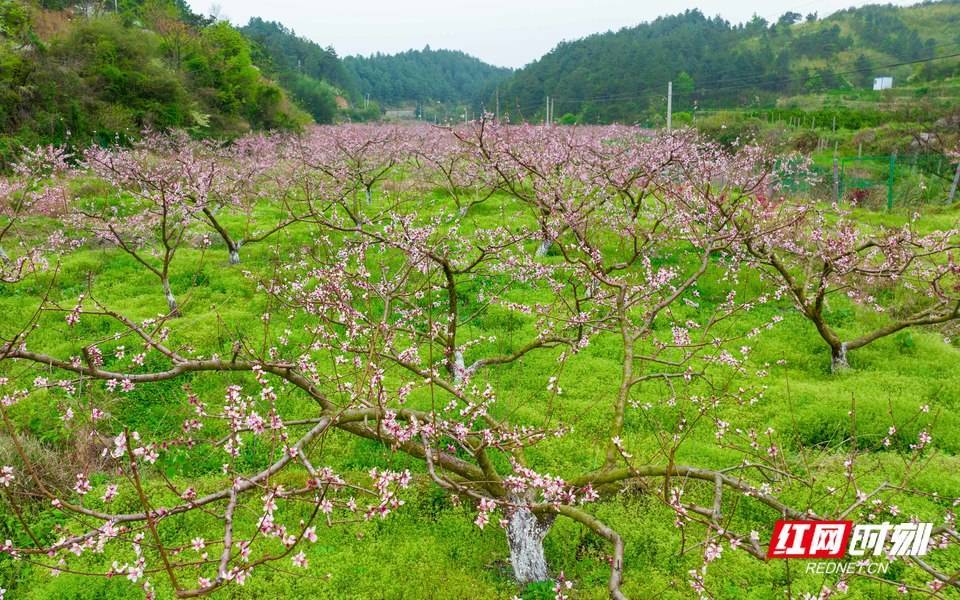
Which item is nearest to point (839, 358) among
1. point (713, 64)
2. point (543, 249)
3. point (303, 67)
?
point (543, 249)

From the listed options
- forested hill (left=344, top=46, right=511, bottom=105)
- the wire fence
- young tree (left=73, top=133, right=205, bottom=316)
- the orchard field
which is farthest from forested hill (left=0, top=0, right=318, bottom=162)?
forested hill (left=344, top=46, right=511, bottom=105)

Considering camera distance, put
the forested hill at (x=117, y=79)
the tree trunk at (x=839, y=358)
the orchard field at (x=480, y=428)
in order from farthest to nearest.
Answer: the forested hill at (x=117, y=79), the tree trunk at (x=839, y=358), the orchard field at (x=480, y=428)

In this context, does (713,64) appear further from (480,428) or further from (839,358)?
(480,428)

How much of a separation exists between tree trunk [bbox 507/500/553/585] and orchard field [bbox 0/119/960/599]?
0.8 inches

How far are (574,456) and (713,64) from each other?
91101mm

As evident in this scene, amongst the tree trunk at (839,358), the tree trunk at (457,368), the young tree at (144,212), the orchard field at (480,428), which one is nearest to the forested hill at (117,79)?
the young tree at (144,212)

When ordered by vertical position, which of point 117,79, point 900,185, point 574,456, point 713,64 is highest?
point 713,64

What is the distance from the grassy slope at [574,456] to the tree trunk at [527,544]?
0.20 metres

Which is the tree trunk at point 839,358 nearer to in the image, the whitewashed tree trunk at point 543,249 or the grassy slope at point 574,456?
the grassy slope at point 574,456

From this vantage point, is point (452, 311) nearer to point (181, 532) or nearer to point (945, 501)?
point (181, 532)

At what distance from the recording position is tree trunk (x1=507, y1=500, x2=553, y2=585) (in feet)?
16.7

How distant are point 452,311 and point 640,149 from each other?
1396cm

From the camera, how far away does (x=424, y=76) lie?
148125mm

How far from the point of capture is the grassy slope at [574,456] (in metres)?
5.17
